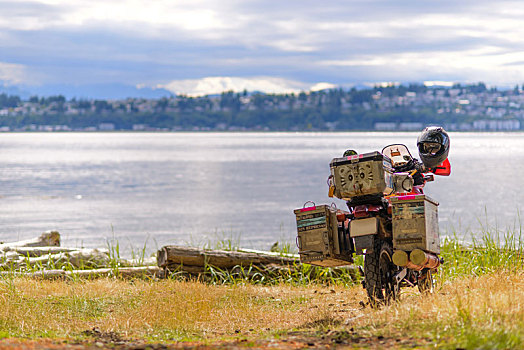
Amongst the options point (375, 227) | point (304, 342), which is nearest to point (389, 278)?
point (375, 227)

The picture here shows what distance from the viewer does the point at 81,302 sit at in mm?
8922

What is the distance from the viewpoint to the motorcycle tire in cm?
760

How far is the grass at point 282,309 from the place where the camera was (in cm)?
580

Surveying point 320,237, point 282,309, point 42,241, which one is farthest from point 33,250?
point 320,237

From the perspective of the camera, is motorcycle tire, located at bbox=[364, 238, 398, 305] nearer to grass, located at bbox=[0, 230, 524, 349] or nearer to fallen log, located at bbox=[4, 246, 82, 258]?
grass, located at bbox=[0, 230, 524, 349]

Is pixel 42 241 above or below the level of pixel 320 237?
below

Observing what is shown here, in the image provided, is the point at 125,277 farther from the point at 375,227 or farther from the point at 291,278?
the point at 375,227

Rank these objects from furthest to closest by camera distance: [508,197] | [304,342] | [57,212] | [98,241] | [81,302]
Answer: [508,197], [57,212], [98,241], [81,302], [304,342]

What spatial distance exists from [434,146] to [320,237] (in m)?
1.68

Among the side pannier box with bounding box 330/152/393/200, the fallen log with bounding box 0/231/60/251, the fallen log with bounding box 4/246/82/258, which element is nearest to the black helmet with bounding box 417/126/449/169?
the side pannier box with bounding box 330/152/393/200

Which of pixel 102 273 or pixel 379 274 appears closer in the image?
pixel 379 274

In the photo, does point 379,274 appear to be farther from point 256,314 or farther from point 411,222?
point 256,314

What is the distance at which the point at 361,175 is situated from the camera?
290 inches

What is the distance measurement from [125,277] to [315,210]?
454cm
